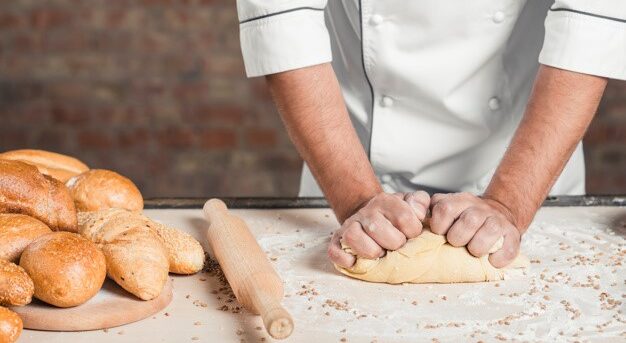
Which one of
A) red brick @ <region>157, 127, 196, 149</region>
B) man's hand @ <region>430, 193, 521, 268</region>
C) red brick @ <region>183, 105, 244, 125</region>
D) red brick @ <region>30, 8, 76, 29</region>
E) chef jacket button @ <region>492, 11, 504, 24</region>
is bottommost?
red brick @ <region>157, 127, 196, 149</region>

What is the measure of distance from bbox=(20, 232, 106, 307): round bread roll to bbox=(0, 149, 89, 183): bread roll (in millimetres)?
353

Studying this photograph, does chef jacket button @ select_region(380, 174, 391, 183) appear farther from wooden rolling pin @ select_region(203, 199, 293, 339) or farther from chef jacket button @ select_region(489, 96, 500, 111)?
wooden rolling pin @ select_region(203, 199, 293, 339)

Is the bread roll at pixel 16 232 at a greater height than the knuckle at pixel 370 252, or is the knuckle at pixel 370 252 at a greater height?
the bread roll at pixel 16 232

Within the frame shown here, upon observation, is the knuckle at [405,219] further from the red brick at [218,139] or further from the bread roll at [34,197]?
the red brick at [218,139]

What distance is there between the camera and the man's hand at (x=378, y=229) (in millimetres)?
1199

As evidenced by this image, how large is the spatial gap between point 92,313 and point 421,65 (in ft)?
2.70

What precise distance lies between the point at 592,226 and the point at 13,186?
2.98 ft

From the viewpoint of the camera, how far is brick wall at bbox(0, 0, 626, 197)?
3.27 metres

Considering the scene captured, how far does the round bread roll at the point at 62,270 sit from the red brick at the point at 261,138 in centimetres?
234

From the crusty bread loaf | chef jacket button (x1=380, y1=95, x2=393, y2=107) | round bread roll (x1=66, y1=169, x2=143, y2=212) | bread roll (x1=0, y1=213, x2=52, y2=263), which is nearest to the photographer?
bread roll (x1=0, y1=213, x2=52, y2=263)

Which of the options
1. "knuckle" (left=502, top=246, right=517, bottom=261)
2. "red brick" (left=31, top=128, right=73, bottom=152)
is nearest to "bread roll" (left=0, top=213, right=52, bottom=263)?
"knuckle" (left=502, top=246, right=517, bottom=261)

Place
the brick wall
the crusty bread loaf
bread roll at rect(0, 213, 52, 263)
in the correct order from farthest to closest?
the brick wall < the crusty bread loaf < bread roll at rect(0, 213, 52, 263)

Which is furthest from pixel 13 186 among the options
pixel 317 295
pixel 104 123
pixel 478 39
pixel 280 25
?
pixel 104 123

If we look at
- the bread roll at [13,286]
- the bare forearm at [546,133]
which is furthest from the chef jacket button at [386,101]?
the bread roll at [13,286]
